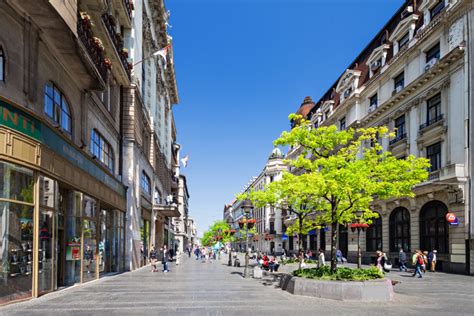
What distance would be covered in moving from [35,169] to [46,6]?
5077 millimetres

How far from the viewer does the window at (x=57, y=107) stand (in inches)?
651

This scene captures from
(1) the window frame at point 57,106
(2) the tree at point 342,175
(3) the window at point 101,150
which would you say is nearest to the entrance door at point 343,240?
(2) the tree at point 342,175

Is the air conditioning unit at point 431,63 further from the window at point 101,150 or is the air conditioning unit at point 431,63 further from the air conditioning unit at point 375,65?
the window at point 101,150

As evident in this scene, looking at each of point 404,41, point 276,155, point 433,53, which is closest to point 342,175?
point 433,53

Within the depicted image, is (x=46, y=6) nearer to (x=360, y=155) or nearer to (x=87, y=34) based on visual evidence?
(x=87, y=34)

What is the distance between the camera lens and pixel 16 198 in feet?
45.2

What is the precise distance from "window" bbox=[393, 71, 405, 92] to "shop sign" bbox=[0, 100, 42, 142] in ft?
109

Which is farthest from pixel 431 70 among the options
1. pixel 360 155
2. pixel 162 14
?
pixel 162 14

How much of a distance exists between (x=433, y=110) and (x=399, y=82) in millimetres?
6374

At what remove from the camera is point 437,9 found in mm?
34625

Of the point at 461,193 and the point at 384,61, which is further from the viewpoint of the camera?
the point at 384,61

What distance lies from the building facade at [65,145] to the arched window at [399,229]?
22842mm

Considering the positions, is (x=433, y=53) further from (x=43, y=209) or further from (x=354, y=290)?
(x=43, y=209)

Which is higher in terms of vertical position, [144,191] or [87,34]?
[87,34]
